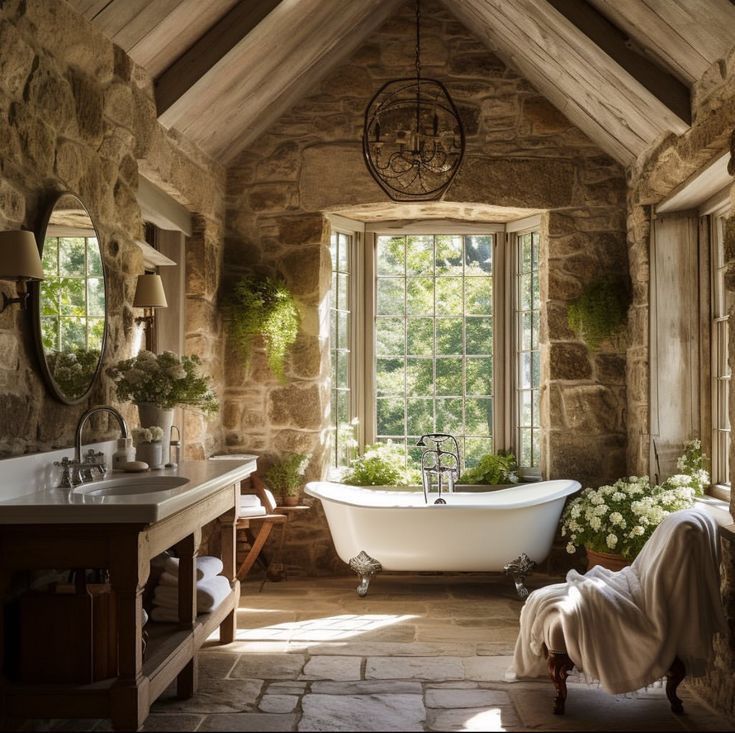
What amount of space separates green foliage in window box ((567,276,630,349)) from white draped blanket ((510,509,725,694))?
227 centimetres

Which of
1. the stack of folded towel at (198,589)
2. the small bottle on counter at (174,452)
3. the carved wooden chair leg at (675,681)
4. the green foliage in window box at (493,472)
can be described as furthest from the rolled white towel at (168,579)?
the green foliage in window box at (493,472)

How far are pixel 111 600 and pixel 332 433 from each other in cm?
326

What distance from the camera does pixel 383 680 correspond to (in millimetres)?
3654

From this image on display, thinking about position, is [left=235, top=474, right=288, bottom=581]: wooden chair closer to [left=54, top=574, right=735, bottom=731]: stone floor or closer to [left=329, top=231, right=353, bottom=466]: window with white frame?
[left=54, top=574, right=735, bottom=731]: stone floor

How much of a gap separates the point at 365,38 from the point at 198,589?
3701 mm

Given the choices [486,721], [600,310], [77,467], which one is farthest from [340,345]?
[486,721]

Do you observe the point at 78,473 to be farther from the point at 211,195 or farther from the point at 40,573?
the point at 211,195

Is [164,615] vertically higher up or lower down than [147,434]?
lower down

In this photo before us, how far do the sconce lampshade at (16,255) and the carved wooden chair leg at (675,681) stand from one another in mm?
2643

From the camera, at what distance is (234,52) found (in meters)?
4.41

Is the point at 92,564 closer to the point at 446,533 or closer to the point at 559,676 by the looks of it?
the point at 559,676

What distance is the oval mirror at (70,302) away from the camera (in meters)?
3.23

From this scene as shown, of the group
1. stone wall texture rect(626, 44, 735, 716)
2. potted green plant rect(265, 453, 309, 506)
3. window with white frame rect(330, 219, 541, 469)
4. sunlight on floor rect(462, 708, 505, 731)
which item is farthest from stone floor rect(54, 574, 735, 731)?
window with white frame rect(330, 219, 541, 469)

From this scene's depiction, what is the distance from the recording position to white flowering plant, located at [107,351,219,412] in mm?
3775
